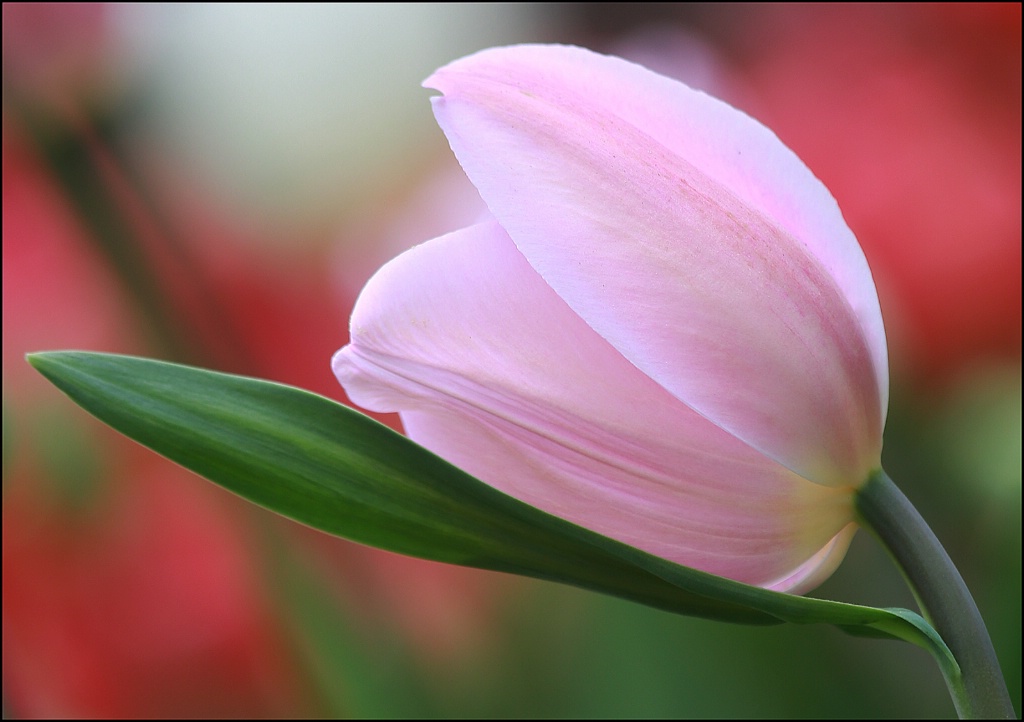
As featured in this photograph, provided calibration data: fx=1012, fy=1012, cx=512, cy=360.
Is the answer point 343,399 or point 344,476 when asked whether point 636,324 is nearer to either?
point 344,476

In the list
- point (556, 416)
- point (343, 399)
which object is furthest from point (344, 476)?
point (343, 399)

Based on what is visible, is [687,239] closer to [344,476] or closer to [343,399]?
[344,476]

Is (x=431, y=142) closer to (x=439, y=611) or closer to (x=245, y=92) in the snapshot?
(x=245, y=92)

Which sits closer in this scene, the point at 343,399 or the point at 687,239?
the point at 687,239

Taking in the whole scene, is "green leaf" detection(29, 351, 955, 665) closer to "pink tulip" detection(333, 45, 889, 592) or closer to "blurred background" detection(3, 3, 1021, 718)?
"pink tulip" detection(333, 45, 889, 592)

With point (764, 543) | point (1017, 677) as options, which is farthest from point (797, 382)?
point (1017, 677)

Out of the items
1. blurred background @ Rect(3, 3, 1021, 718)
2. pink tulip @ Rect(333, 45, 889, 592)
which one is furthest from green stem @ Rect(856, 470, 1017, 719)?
blurred background @ Rect(3, 3, 1021, 718)
